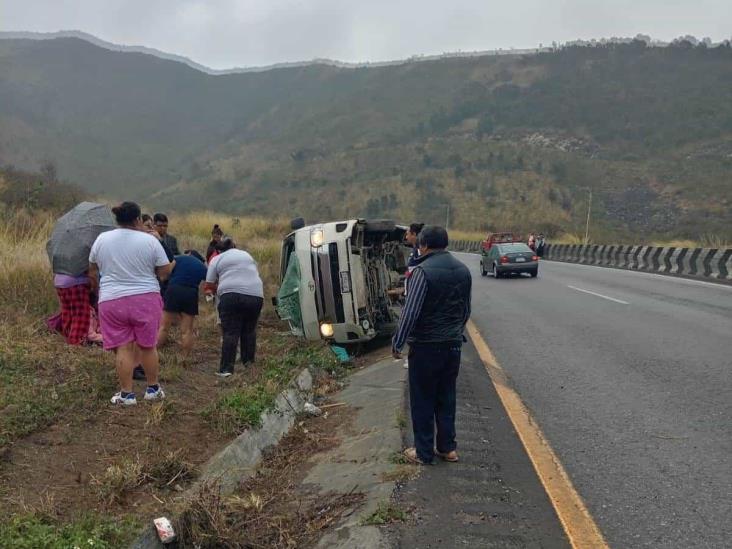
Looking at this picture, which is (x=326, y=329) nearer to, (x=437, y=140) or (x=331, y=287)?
(x=331, y=287)

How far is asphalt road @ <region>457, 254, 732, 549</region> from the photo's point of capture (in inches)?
156

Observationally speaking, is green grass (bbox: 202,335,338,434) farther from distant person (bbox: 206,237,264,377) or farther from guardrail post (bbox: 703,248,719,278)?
guardrail post (bbox: 703,248,719,278)

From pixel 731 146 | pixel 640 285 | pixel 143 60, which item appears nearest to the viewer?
pixel 640 285

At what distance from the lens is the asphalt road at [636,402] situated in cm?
397

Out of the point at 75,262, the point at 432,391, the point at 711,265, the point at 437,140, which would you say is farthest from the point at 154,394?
the point at 437,140

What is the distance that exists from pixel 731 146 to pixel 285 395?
2904 inches

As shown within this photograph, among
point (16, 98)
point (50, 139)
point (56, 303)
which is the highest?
point (16, 98)

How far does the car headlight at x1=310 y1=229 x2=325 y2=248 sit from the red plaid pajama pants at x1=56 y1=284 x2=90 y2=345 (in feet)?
9.95

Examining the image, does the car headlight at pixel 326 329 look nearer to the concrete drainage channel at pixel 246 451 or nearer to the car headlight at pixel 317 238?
the car headlight at pixel 317 238

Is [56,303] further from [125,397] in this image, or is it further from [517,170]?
[517,170]

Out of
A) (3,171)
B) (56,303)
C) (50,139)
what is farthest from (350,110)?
(56,303)

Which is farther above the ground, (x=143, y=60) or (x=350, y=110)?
(x=143, y=60)

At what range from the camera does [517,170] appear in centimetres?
7275

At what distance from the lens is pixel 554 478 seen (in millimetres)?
4410
